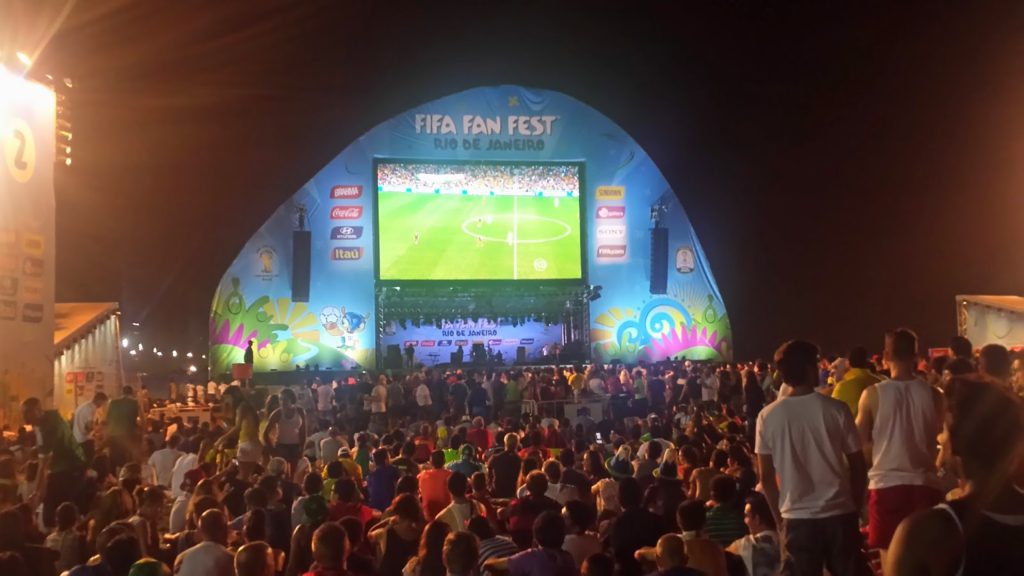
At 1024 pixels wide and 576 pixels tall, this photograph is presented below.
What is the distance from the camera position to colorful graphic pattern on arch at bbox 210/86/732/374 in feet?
90.8

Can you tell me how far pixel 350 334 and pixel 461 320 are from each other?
3.50m

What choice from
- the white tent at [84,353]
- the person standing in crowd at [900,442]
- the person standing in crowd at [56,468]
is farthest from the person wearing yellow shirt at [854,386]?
the white tent at [84,353]

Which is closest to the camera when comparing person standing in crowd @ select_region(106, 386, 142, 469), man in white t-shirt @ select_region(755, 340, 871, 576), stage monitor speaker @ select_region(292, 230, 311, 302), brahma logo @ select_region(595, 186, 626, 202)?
man in white t-shirt @ select_region(755, 340, 871, 576)

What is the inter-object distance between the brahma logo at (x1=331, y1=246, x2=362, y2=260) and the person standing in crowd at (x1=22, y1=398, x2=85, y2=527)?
19608 mm

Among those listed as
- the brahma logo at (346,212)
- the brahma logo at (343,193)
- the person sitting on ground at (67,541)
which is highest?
the brahma logo at (343,193)

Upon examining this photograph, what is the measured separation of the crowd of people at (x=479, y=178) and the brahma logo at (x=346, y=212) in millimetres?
1099

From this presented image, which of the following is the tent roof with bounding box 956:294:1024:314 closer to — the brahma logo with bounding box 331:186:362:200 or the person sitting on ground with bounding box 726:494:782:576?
the person sitting on ground with bounding box 726:494:782:576

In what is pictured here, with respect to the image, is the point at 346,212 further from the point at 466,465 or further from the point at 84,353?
the point at 466,465

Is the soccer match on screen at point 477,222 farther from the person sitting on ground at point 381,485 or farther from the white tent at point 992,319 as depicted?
the person sitting on ground at point 381,485

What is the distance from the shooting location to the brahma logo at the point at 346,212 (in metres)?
28.7

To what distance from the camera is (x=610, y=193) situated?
30.1 metres

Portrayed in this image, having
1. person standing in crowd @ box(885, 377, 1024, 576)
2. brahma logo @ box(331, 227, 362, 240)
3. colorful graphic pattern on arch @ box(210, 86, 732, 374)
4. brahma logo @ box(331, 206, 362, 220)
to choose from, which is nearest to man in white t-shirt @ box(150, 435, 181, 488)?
person standing in crowd @ box(885, 377, 1024, 576)

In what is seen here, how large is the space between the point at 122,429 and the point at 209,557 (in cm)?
620

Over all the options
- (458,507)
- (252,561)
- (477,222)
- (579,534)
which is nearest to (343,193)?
(477,222)
